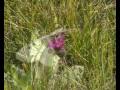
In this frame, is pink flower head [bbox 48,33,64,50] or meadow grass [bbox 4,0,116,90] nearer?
meadow grass [bbox 4,0,116,90]

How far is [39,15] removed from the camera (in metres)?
3.18

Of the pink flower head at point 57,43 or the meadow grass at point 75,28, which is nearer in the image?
the meadow grass at point 75,28

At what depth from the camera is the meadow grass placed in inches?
112

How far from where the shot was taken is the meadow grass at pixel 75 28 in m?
2.84

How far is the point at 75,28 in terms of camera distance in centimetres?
304
